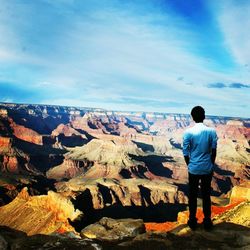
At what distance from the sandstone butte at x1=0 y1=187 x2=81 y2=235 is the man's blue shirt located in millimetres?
59512

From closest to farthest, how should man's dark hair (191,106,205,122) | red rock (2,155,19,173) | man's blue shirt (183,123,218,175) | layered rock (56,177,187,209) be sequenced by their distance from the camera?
man's blue shirt (183,123,218,175) → man's dark hair (191,106,205,122) → layered rock (56,177,187,209) → red rock (2,155,19,173)

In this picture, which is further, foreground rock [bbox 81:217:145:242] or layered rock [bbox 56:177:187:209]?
layered rock [bbox 56:177:187:209]

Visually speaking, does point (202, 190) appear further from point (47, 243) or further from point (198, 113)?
point (47, 243)

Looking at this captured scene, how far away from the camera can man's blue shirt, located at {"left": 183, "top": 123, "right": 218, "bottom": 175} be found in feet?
44.8

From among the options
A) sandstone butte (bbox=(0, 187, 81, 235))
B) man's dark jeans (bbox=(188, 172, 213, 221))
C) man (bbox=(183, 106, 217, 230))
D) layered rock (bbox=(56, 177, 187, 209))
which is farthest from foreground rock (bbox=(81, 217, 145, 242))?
layered rock (bbox=(56, 177, 187, 209))

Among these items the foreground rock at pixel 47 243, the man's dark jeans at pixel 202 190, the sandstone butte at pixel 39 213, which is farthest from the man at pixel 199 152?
the sandstone butte at pixel 39 213

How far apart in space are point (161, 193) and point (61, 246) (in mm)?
142738

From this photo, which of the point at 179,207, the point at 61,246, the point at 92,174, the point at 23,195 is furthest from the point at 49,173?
the point at 61,246

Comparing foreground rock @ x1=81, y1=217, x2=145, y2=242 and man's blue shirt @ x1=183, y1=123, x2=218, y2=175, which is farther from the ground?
man's blue shirt @ x1=183, y1=123, x2=218, y2=175

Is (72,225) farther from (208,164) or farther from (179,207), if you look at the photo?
(179,207)

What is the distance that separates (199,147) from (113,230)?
6.16 metres

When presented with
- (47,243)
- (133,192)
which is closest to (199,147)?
(47,243)

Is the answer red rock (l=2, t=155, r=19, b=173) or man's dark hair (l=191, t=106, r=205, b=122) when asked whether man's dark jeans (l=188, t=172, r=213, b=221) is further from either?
red rock (l=2, t=155, r=19, b=173)

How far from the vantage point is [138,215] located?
429 ft
